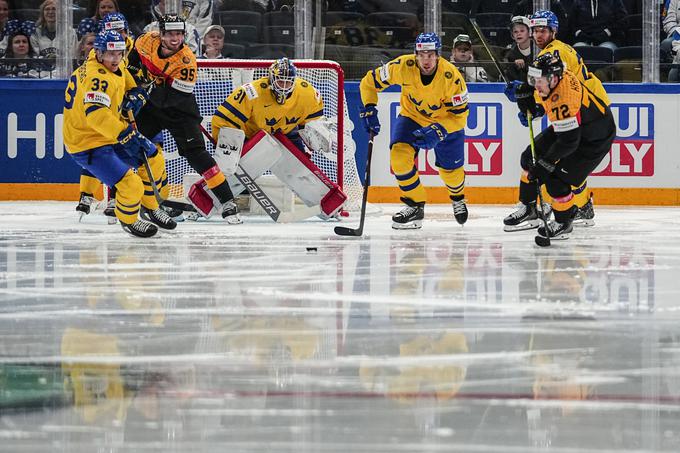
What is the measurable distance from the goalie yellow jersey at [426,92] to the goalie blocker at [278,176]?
22.3 inches

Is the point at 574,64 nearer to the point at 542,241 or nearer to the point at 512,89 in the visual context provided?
the point at 512,89

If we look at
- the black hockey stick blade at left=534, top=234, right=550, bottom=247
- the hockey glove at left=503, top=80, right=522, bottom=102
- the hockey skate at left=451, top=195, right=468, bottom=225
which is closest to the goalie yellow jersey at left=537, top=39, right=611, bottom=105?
the hockey glove at left=503, top=80, right=522, bottom=102

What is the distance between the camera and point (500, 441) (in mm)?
2229

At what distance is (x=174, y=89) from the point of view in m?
7.28

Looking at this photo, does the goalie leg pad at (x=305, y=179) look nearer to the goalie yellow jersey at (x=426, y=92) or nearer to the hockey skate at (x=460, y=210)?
the goalie yellow jersey at (x=426, y=92)

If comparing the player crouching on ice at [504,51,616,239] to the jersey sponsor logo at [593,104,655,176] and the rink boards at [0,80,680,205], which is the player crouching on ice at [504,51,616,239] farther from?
the jersey sponsor logo at [593,104,655,176]

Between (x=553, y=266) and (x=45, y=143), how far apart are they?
5481 mm

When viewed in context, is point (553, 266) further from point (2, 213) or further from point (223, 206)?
point (2, 213)

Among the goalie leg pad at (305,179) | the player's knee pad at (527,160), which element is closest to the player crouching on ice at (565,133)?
the player's knee pad at (527,160)

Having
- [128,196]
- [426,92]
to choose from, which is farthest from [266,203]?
[128,196]

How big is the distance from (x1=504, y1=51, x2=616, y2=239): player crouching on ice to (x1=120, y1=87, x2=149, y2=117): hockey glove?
2294 millimetres

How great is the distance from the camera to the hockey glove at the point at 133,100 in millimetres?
6879

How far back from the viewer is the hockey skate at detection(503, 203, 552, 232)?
7051mm

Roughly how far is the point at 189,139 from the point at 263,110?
0.50 metres
